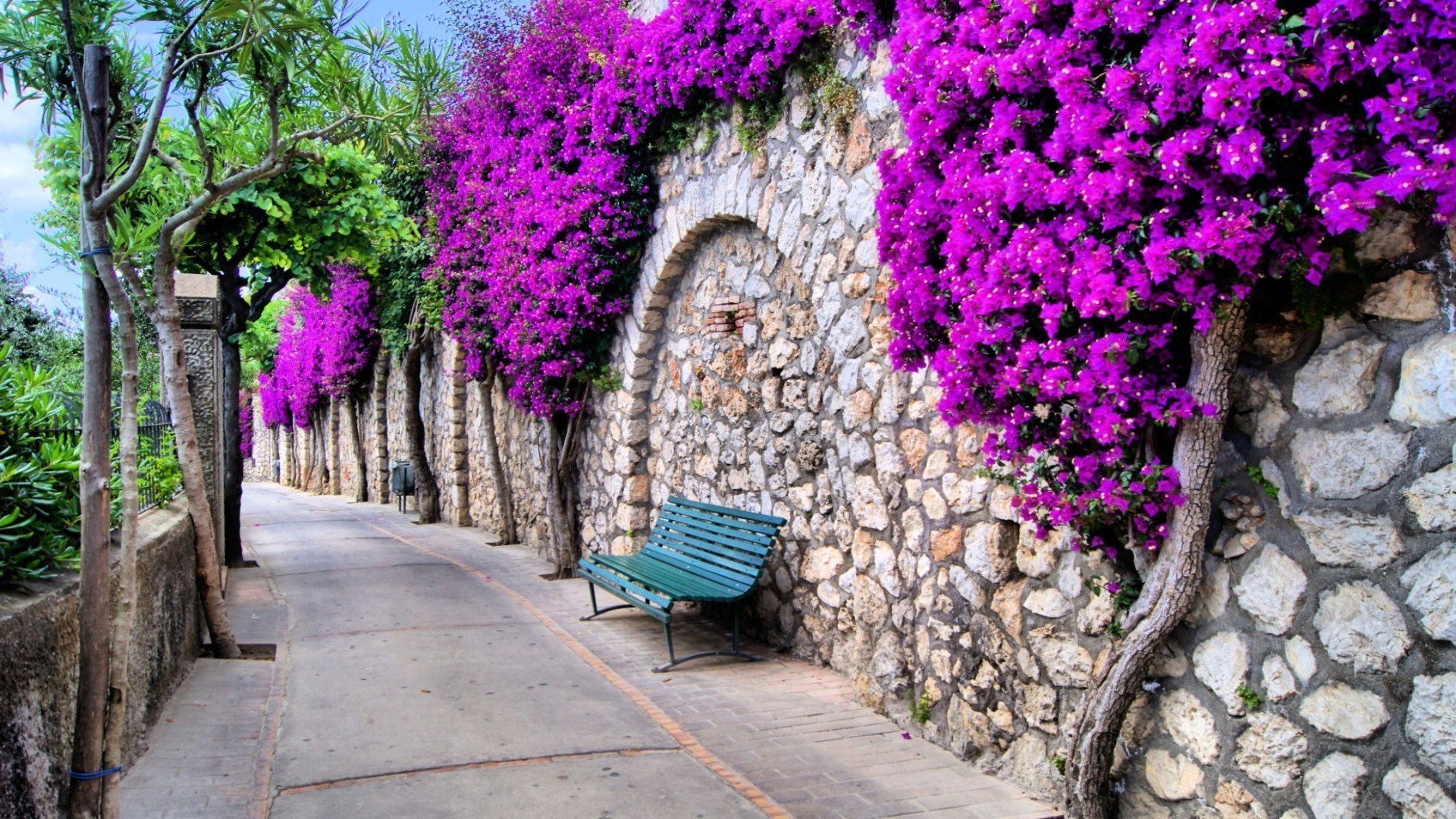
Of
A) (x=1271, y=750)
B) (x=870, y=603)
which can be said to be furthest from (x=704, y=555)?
(x=1271, y=750)

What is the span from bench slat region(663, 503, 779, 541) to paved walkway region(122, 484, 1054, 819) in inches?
29.8

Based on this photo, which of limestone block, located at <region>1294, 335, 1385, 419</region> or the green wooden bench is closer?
limestone block, located at <region>1294, 335, 1385, 419</region>

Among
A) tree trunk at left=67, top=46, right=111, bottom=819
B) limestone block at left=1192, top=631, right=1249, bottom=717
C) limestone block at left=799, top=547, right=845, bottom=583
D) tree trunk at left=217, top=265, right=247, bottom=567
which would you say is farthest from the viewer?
tree trunk at left=217, top=265, right=247, bottom=567

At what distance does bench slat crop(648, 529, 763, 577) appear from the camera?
19.9ft

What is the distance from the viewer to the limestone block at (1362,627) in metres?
2.75

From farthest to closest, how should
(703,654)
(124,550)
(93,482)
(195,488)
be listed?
(195,488) → (703,654) → (124,550) → (93,482)

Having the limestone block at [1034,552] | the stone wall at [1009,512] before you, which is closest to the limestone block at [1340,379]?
the stone wall at [1009,512]

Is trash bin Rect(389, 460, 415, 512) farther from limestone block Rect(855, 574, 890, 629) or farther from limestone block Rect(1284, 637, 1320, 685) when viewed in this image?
limestone block Rect(1284, 637, 1320, 685)

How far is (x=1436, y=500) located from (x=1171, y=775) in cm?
125

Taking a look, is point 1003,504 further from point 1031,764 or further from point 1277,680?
point 1277,680

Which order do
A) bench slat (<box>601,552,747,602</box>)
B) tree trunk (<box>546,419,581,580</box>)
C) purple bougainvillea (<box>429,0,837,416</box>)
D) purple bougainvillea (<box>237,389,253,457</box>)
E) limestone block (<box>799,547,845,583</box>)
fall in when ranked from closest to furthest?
1. limestone block (<box>799,547,845,583</box>)
2. bench slat (<box>601,552,747,602</box>)
3. purple bougainvillea (<box>429,0,837,416</box>)
4. tree trunk (<box>546,419,581,580</box>)
5. purple bougainvillea (<box>237,389,253,457</box>)

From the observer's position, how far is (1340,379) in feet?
9.58

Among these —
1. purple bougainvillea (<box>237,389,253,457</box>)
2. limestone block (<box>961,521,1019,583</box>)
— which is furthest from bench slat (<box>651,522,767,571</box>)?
purple bougainvillea (<box>237,389,253,457</box>)

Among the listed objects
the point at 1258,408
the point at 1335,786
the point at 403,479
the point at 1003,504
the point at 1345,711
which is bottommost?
the point at 403,479
